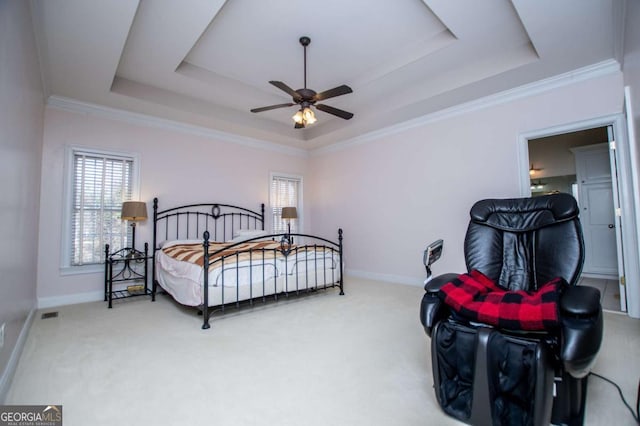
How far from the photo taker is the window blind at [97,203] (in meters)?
3.96

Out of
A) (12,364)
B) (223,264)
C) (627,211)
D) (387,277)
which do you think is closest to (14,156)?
(12,364)

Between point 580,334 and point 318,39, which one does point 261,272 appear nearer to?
point 318,39

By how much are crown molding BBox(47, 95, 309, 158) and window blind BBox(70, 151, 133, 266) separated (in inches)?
23.1

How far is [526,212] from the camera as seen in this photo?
2145 mm

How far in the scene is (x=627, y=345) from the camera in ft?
7.93

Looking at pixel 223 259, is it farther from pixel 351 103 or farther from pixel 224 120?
A: pixel 351 103

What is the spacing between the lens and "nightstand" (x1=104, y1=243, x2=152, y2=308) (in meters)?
3.98

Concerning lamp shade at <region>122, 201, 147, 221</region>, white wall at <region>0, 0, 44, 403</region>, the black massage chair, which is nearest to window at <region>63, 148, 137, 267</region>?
lamp shade at <region>122, 201, 147, 221</region>

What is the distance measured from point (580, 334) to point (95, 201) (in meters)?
5.07

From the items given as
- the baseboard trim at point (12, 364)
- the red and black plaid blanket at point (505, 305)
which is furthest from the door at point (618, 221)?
the baseboard trim at point (12, 364)

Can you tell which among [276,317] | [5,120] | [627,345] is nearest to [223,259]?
[276,317]

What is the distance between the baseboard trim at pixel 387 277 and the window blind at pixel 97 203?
3.75 metres

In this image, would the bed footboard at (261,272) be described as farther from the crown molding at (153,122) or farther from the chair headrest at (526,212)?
the crown molding at (153,122)

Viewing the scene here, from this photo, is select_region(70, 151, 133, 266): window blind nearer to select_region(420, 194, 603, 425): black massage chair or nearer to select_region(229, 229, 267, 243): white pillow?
select_region(229, 229, 267, 243): white pillow
